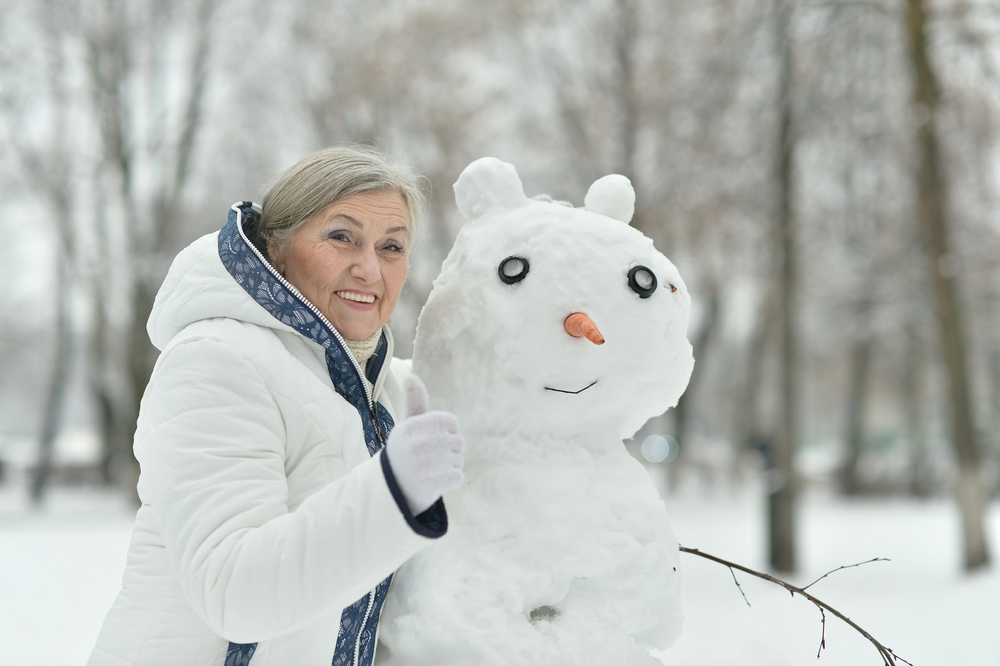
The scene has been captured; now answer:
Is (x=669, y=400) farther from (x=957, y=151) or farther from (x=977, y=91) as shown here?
(x=957, y=151)

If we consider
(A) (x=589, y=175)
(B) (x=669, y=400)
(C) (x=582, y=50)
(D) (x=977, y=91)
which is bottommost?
(A) (x=589, y=175)

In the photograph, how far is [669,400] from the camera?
204 centimetres

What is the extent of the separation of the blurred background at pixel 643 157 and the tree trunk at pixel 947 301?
27 millimetres

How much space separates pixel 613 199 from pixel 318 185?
0.83 m

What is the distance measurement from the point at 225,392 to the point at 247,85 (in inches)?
516

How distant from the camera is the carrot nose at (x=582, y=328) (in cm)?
175

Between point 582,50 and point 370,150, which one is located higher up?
point 370,150

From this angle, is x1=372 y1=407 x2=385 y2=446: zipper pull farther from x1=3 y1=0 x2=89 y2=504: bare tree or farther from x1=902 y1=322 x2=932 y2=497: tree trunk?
x1=902 y1=322 x2=932 y2=497: tree trunk

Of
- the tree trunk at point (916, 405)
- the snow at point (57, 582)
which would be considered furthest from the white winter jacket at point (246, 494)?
the tree trunk at point (916, 405)

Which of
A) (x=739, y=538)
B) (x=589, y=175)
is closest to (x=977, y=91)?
(x=589, y=175)

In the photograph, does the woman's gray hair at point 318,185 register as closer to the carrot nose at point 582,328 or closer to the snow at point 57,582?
the carrot nose at point 582,328

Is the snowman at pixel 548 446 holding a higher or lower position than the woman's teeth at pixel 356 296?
lower

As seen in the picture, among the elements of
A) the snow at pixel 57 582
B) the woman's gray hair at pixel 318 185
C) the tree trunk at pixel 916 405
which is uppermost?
the woman's gray hair at pixel 318 185

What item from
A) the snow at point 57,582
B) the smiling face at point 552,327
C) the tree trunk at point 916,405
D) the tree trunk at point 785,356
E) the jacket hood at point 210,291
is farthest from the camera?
the tree trunk at point 916,405
